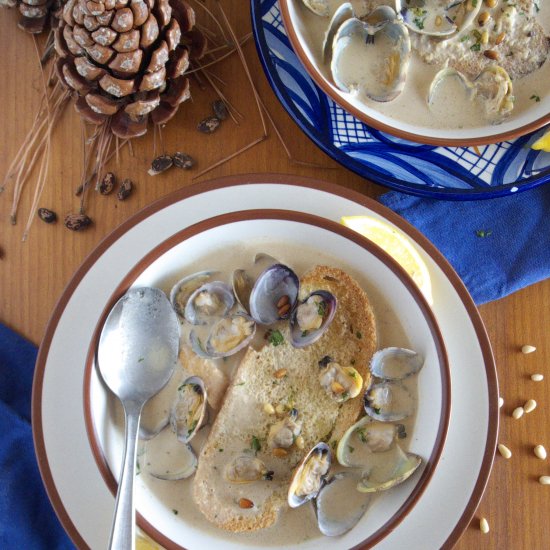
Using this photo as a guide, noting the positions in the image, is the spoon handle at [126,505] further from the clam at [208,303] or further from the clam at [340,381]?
the clam at [340,381]

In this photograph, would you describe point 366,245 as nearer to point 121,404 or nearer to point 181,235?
point 181,235

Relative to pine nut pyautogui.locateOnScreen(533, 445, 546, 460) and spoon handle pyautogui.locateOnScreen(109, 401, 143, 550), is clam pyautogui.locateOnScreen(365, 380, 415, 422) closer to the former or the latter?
pine nut pyautogui.locateOnScreen(533, 445, 546, 460)

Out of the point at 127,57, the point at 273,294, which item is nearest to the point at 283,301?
the point at 273,294

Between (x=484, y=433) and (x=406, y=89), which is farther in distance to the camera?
(x=406, y=89)

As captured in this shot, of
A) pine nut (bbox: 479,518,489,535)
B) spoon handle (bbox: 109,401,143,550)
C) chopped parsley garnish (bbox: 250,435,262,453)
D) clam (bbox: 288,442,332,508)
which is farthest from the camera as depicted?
pine nut (bbox: 479,518,489,535)

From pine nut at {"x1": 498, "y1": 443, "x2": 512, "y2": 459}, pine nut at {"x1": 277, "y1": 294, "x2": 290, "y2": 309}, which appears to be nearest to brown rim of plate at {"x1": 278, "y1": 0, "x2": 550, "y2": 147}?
pine nut at {"x1": 277, "y1": 294, "x2": 290, "y2": 309}

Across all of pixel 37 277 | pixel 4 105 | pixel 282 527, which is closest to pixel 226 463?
pixel 282 527

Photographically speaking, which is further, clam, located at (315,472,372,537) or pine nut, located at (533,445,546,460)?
A: pine nut, located at (533,445,546,460)
